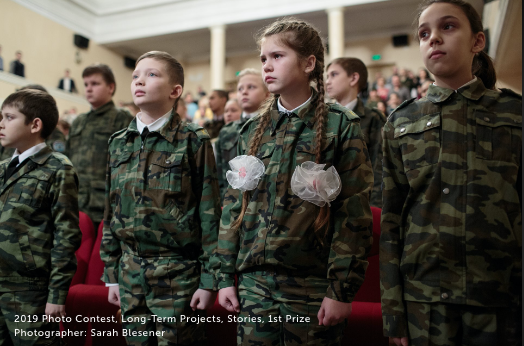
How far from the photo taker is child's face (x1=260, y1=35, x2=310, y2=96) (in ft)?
5.13

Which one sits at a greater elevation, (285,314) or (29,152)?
(29,152)

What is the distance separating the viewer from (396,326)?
1.30 metres

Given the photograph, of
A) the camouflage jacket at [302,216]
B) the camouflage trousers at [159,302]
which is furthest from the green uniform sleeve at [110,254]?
the camouflage jacket at [302,216]

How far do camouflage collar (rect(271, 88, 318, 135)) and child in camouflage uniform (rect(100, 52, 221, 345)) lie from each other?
0.44 m

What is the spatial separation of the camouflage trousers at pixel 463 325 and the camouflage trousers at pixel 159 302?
0.89m

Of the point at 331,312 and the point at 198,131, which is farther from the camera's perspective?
the point at 198,131

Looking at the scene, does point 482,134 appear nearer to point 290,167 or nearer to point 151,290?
point 290,167

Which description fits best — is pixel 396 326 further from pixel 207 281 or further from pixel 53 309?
pixel 53 309

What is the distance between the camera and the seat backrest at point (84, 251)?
110 inches

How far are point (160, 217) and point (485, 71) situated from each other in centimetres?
132

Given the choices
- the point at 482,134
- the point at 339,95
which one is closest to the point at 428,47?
the point at 482,134

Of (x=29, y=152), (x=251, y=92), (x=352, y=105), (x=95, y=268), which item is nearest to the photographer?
(x=29, y=152)

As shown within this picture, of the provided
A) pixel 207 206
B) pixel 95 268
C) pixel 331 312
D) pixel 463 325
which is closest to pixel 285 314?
pixel 331 312

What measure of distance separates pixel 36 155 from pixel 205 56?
17002 mm
